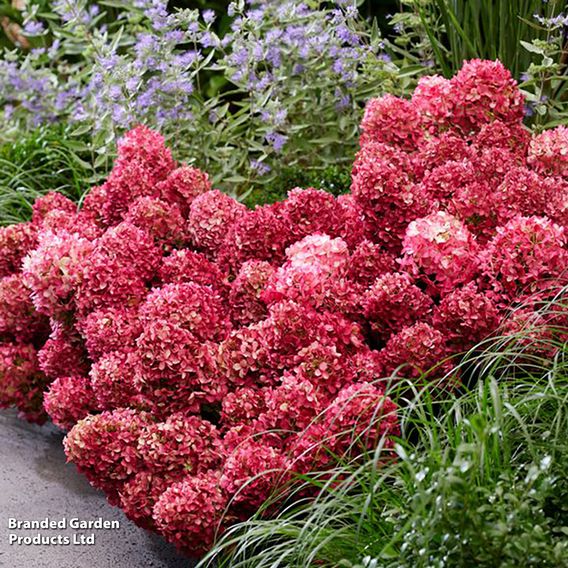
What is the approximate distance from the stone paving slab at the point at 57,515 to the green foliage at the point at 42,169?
4.59 feet

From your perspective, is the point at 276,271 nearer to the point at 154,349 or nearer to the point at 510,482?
the point at 154,349

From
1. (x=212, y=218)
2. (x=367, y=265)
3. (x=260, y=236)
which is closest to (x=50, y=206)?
(x=212, y=218)

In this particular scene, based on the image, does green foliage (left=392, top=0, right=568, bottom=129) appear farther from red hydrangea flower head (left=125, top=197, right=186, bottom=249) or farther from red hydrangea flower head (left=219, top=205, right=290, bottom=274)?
red hydrangea flower head (left=125, top=197, right=186, bottom=249)

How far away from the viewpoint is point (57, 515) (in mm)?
3162

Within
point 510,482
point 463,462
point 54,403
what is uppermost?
point 463,462

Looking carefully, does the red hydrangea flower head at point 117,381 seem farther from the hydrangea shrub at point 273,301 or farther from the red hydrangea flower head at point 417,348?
the red hydrangea flower head at point 417,348

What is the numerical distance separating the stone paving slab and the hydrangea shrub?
17cm

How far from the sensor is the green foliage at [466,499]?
6.23ft

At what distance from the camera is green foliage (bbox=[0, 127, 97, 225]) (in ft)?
15.4

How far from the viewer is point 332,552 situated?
2320mm

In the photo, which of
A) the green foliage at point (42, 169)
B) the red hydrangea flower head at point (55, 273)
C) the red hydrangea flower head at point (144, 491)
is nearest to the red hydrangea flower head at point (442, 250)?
the red hydrangea flower head at point (144, 491)

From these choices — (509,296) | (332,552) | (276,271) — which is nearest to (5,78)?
(276,271)

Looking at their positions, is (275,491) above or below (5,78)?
below

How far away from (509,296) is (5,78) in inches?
136
